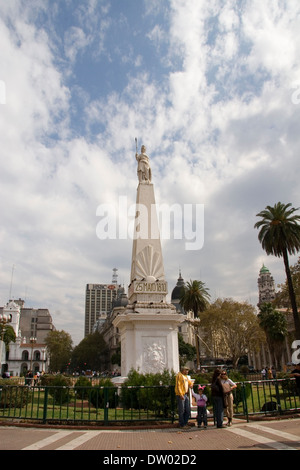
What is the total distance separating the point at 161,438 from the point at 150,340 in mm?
7355

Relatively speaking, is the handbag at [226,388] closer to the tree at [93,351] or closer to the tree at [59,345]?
the tree at [59,345]

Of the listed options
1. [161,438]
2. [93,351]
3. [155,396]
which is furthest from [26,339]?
[161,438]

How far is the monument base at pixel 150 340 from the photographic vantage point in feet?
49.1

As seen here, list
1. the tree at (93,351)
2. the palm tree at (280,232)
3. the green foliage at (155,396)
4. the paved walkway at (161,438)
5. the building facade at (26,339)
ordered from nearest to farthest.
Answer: the paved walkway at (161,438) < the green foliage at (155,396) < the palm tree at (280,232) < the tree at (93,351) < the building facade at (26,339)

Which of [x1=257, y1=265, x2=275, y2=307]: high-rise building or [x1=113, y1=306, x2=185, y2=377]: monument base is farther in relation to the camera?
[x1=257, y1=265, x2=275, y2=307]: high-rise building

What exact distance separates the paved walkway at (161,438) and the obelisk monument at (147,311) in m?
5.28

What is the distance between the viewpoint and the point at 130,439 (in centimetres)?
787

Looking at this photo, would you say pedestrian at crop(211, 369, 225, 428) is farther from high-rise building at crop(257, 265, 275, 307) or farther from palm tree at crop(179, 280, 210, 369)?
high-rise building at crop(257, 265, 275, 307)

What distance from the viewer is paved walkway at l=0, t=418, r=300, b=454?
6938 mm

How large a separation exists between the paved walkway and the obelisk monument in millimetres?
5283

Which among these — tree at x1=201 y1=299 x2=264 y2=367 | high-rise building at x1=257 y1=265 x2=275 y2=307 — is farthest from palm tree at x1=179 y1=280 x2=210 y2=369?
high-rise building at x1=257 y1=265 x2=275 y2=307

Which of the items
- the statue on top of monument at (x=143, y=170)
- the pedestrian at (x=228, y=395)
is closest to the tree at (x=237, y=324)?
the statue on top of monument at (x=143, y=170)
